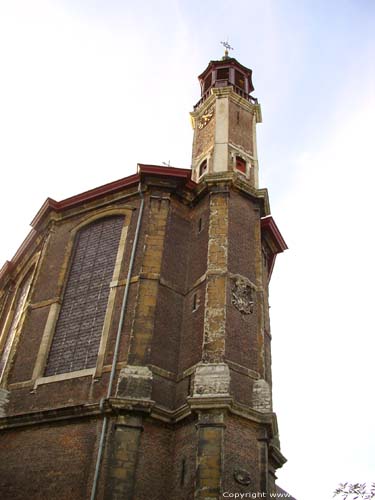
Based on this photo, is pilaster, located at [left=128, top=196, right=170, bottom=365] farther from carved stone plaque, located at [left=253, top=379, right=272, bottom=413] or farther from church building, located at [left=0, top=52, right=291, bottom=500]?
carved stone plaque, located at [left=253, top=379, right=272, bottom=413]

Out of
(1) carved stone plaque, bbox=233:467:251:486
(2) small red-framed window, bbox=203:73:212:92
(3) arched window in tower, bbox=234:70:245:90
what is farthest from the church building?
(2) small red-framed window, bbox=203:73:212:92

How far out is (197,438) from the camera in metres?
13.9

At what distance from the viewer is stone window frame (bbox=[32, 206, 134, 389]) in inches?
649

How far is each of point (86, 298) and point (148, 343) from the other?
3631 mm

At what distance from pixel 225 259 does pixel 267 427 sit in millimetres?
5320

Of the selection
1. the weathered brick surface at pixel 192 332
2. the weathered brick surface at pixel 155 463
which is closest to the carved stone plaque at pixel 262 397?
the weathered brick surface at pixel 192 332

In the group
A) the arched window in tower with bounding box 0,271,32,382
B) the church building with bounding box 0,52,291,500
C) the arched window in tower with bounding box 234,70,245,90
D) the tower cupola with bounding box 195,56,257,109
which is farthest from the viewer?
the arched window in tower with bounding box 234,70,245,90

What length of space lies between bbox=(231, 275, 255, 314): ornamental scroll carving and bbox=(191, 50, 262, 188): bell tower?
4.96 m

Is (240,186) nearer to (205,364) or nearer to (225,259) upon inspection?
(225,259)

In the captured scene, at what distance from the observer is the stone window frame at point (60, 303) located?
1648cm

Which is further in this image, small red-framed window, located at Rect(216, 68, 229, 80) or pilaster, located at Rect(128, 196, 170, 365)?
small red-framed window, located at Rect(216, 68, 229, 80)

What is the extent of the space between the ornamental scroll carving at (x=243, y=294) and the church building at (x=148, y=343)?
4cm

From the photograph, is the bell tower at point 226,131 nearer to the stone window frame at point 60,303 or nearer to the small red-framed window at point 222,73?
the small red-framed window at point 222,73

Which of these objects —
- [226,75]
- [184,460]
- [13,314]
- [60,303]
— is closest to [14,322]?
[13,314]
